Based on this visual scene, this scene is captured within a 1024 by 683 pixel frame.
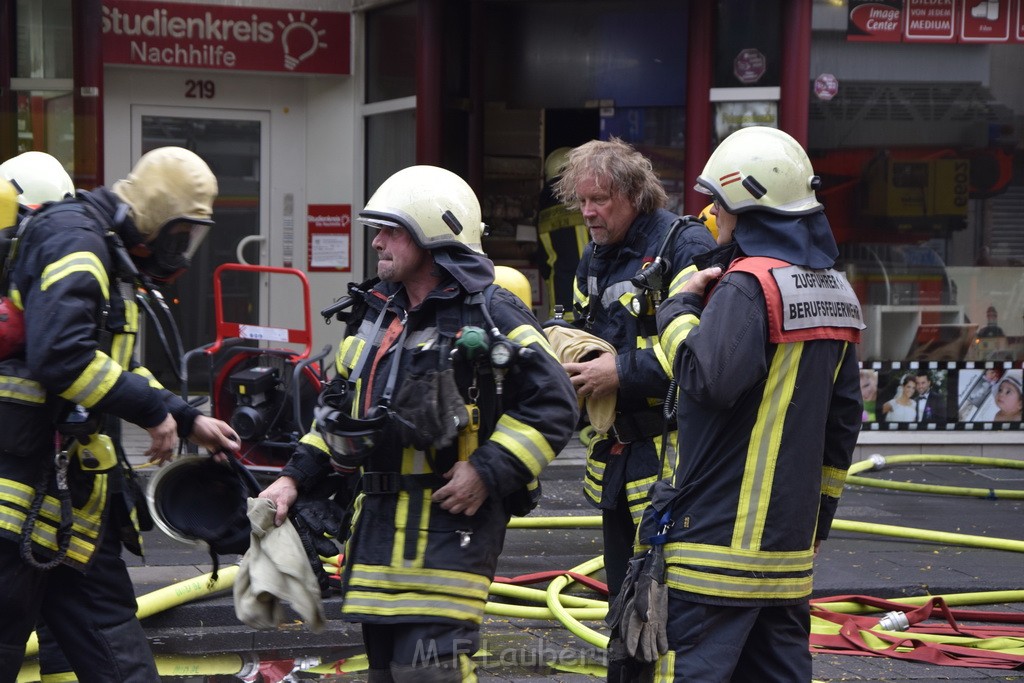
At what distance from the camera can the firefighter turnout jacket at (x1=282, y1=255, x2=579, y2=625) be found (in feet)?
12.0

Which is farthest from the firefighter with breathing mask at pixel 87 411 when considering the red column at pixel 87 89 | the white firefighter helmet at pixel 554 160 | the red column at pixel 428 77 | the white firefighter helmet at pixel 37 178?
the red column at pixel 428 77

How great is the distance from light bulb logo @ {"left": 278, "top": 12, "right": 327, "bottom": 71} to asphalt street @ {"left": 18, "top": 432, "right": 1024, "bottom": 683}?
418cm

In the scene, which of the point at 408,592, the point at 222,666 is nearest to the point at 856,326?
the point at 408,592

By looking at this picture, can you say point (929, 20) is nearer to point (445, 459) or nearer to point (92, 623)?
point (445, 459)

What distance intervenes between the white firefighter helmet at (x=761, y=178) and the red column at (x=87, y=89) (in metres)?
7.52

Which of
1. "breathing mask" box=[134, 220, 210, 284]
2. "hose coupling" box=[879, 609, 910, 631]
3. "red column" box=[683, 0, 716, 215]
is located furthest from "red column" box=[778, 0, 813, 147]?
"breathing mask" box=[134, 220, 210, 284]

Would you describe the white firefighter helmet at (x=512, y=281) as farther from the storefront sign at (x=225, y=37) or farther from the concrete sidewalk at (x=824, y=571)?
the storefront sign at (x=225, y=37)

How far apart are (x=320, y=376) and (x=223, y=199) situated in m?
3.98

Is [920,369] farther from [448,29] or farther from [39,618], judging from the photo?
[39,618]

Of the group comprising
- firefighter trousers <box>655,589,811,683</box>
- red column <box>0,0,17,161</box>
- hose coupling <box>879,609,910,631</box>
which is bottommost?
hose coupling <box>879,609,910,631</box>

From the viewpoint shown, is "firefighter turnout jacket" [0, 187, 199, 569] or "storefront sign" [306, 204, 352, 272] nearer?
"firefighter turnout jacket" [0, 187, 199, 569]

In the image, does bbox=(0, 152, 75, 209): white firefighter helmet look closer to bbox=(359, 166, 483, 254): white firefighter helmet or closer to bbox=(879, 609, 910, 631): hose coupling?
bbox=(359, 166, 483, 254): white firefighter helmet

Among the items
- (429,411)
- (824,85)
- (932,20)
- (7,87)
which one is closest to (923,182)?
(824,85)

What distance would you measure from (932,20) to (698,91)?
70.5 inches
